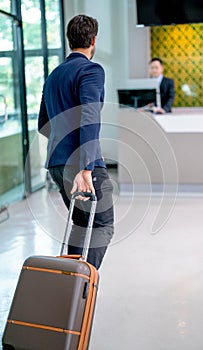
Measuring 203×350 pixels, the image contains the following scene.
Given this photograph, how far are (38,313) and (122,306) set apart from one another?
1.07 meters

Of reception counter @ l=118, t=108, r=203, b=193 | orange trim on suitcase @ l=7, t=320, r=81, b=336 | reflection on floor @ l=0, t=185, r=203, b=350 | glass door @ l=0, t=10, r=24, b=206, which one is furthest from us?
reception counter @ l=118, t=108, r=203, b=193

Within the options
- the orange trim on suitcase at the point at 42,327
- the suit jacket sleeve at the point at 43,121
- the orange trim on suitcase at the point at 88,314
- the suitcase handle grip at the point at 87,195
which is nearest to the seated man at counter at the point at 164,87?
the suit jacket sleeve at the point at 43,121

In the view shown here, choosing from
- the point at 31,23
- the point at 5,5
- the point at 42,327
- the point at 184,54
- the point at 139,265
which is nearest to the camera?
the point at 42,327

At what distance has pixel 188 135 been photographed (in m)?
6.09

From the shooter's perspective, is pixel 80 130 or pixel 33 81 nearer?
pixel 80 130

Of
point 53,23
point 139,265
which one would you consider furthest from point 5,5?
point 139,265

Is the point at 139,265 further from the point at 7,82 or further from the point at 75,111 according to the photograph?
the point at 7,82

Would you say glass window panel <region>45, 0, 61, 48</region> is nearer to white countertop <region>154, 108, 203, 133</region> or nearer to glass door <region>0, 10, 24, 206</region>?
glass door <region>0, 10, 24, 206</region>

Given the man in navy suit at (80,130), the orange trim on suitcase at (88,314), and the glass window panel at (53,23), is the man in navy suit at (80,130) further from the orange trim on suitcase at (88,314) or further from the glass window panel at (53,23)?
the glass window panel at (53,23)

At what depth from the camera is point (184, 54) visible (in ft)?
27.8

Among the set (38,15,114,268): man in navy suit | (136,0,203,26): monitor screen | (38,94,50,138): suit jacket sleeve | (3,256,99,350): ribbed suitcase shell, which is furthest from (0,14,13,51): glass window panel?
(3,256,99,350): ribbed suitcase shell

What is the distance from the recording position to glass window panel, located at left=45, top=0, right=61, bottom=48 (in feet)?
24.4

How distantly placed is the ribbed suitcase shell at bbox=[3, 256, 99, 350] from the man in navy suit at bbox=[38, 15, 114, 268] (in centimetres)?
44

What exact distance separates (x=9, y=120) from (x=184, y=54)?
3.68 m
